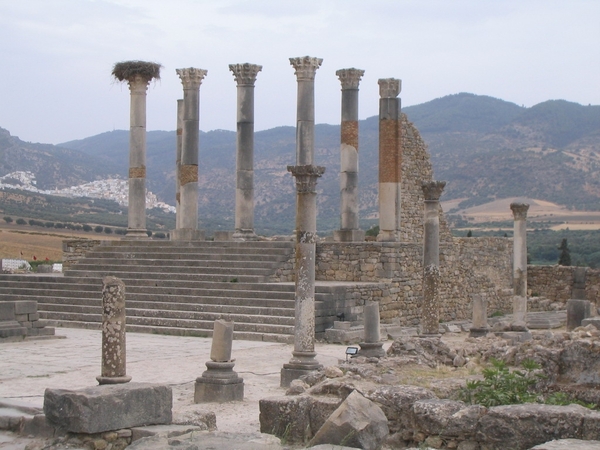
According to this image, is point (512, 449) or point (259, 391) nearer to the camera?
point (512, 449)

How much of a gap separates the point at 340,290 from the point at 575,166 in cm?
8732

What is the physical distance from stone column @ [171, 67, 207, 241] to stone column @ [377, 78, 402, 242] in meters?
5.31

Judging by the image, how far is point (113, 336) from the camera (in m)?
12.0

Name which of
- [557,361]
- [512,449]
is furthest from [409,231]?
[512,449]

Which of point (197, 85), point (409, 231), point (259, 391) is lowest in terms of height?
point (259, 391)

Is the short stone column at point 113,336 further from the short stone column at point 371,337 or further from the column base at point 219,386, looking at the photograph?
the short stone column at point 371,337

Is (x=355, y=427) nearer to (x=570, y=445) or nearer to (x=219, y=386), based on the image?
(x=570, y=445)

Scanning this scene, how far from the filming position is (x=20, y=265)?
39.4 metres

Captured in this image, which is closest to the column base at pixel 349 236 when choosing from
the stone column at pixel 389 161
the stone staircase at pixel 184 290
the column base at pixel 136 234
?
the stone column at pixel 389 161

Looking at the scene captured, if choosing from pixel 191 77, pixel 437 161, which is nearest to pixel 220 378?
pixel 191 77

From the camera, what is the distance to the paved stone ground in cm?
1311

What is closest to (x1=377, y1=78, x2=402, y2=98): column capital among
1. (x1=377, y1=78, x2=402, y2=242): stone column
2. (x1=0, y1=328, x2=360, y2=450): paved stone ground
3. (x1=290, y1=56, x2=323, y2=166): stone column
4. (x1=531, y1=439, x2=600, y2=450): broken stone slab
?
(x1=377, y1=78, x2=402, y2=242): stone column

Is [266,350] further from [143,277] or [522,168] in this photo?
[522,168]

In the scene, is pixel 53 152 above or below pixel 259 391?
above
